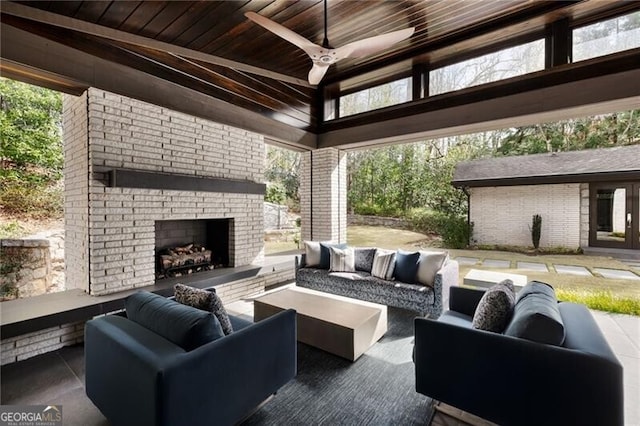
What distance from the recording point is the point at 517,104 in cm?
388

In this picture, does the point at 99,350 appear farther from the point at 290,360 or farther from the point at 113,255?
the point at 113,255

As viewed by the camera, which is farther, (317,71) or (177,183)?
(177,183)

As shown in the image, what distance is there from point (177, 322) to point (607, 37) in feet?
18.1

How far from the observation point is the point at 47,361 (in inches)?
105

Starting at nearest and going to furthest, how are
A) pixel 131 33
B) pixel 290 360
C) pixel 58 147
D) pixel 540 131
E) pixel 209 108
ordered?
pixel 290 360
pixel 131 33
pixel 209 108
pixel 58 147
pixel 540 131

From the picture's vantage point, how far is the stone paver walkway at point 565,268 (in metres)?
4.75

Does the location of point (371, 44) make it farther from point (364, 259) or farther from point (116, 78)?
point (364, 259)

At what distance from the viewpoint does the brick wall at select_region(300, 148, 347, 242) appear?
6.01 metres

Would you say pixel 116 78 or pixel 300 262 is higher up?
pixel 116 78

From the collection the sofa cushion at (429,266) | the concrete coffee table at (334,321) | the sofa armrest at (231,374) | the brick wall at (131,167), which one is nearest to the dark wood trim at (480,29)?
the brick wall at (131,167)

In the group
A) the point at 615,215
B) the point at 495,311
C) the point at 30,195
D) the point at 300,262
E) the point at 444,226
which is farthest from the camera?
the point at 444,226

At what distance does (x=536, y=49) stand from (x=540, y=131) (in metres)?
7.89

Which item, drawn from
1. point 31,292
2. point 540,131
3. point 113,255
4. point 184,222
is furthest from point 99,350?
point 540,131

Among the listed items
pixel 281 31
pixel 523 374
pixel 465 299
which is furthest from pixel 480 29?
pixel 523 374
